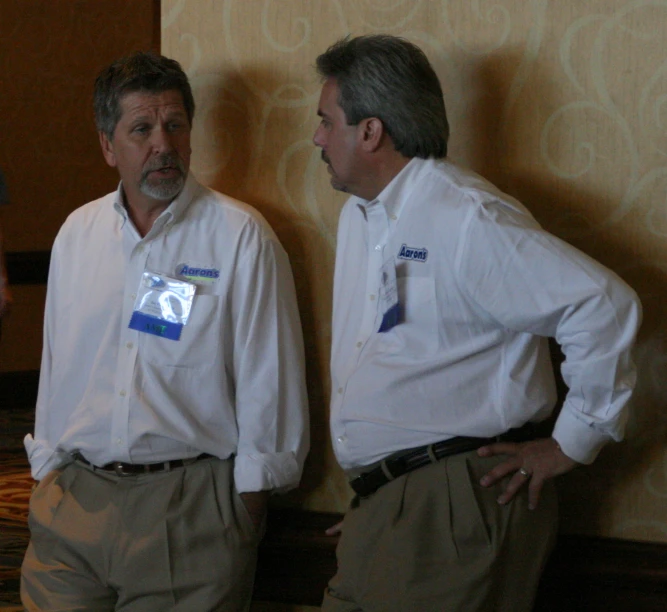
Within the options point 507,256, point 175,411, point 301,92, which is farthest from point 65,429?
point 507,256

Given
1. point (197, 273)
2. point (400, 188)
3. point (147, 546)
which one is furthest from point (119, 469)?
point (400, 188)

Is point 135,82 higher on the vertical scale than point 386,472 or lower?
higher

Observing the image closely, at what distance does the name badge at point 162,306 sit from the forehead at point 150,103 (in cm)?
38

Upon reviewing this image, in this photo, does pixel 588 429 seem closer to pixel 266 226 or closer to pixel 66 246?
pixel 266 226

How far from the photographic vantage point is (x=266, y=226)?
2.16 m

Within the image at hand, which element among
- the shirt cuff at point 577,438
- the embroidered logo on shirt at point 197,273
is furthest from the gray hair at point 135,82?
the shirt cuff at point 577,438

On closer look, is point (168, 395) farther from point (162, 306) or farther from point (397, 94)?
point (397, 94)

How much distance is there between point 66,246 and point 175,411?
534 millimetres

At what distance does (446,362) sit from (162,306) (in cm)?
71

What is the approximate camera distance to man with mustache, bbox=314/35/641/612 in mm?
1662

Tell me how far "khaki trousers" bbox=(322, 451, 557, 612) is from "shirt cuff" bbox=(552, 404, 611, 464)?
132 millimetres

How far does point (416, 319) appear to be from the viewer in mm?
1806

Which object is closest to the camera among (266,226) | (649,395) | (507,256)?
(507,256)

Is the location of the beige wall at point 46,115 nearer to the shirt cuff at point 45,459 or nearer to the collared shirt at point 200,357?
the shirt cuff at point 45,459
